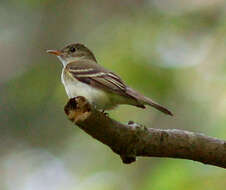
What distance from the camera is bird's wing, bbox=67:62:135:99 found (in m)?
4.96

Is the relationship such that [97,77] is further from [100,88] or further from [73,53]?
[73,53]

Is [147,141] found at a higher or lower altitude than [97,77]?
higher

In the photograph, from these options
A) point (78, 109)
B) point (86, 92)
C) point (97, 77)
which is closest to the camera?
point (78, 109)

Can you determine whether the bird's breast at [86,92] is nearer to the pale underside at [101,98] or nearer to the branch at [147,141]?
the pale underside at [101,98]

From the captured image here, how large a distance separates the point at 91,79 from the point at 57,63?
152 inches

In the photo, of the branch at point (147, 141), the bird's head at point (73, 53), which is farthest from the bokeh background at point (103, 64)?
the branch at point (147, 141)

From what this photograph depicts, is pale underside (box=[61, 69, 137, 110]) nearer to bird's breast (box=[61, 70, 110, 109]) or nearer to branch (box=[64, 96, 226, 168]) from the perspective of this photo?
bird's breast (box=[61, 70, 110, 109])

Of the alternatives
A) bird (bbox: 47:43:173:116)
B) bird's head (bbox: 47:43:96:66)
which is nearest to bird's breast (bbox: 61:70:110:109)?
bird (bbox: 47:43:173:116)

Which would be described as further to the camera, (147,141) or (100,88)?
(100,88)

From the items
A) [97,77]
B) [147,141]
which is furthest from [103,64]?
[147,141]

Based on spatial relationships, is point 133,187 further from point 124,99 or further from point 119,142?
point 119,142

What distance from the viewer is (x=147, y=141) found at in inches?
143

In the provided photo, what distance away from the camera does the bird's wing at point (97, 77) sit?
496 cm

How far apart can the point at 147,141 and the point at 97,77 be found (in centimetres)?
173
